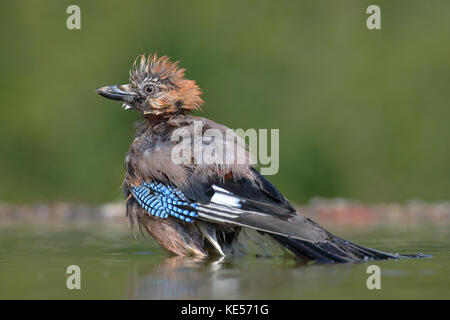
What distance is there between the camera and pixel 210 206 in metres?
5.40

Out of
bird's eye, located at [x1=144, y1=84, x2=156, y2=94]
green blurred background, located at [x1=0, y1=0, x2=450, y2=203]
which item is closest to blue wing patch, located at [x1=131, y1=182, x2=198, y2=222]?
bird's eye, located at [x1=144, y1=84, x2=156, y2=94]

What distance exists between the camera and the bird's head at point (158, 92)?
6406 millimetres

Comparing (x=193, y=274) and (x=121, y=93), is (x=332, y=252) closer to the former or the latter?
(x=193, y=274)

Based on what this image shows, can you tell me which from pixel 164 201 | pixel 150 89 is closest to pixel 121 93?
pixel 150 89

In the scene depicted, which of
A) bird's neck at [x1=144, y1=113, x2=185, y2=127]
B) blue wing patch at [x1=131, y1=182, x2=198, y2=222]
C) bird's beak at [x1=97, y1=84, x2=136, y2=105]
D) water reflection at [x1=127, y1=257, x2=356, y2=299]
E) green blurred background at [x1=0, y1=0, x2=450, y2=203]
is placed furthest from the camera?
green blurred background at [x1=0, y1=0, x2=450, y2=203]

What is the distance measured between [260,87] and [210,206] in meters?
5.32

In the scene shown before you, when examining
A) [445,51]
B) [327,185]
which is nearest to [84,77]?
[327,185]

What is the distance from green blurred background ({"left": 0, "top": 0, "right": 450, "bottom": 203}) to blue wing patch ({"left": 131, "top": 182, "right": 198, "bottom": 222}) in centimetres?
409

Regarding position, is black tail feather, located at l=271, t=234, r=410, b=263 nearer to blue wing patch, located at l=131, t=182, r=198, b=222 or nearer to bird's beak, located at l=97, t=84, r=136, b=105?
blue wing patch, located at l=131, t=182, r=198, b=222

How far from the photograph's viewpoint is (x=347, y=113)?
10359mm

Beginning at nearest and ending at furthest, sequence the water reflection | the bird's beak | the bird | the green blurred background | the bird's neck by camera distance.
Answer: the water reflection
the bird
the bird's neck
the bird's beak
the green blurred background

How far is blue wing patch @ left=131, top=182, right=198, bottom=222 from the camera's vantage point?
18.1 ft
